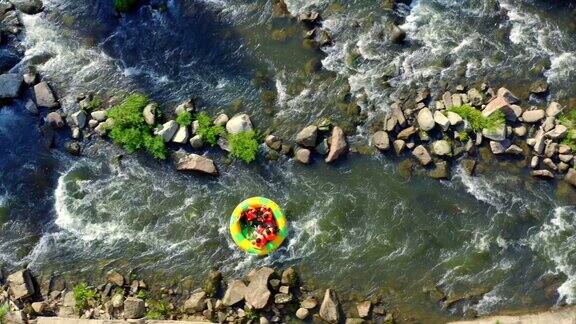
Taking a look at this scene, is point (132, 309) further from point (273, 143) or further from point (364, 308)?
point (364, 308)

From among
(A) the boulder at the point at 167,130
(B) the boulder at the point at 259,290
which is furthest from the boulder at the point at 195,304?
(A) the boulder at the point at 167,130

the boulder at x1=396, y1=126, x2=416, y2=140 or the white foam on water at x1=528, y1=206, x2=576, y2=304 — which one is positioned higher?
the boulder at x1=396, y1=126, x2=416, y2=140

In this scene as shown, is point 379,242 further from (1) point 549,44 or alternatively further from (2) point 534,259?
(1) point 549,44

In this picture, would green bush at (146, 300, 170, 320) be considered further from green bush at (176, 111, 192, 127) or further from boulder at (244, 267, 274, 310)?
green bush at (176, 111, 192, 127)

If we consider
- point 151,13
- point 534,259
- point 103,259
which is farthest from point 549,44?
point 103,259

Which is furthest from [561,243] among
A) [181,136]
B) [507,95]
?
[181,136]

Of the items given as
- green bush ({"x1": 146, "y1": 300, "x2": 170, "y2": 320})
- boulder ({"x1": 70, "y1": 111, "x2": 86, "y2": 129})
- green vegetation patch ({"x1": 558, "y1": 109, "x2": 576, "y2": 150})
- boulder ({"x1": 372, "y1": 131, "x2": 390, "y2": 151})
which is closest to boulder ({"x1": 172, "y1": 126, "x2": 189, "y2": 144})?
boulder ({"x1": 70, "y1": 111, "x2": 86, "y2": 129})

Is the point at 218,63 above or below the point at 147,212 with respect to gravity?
above
